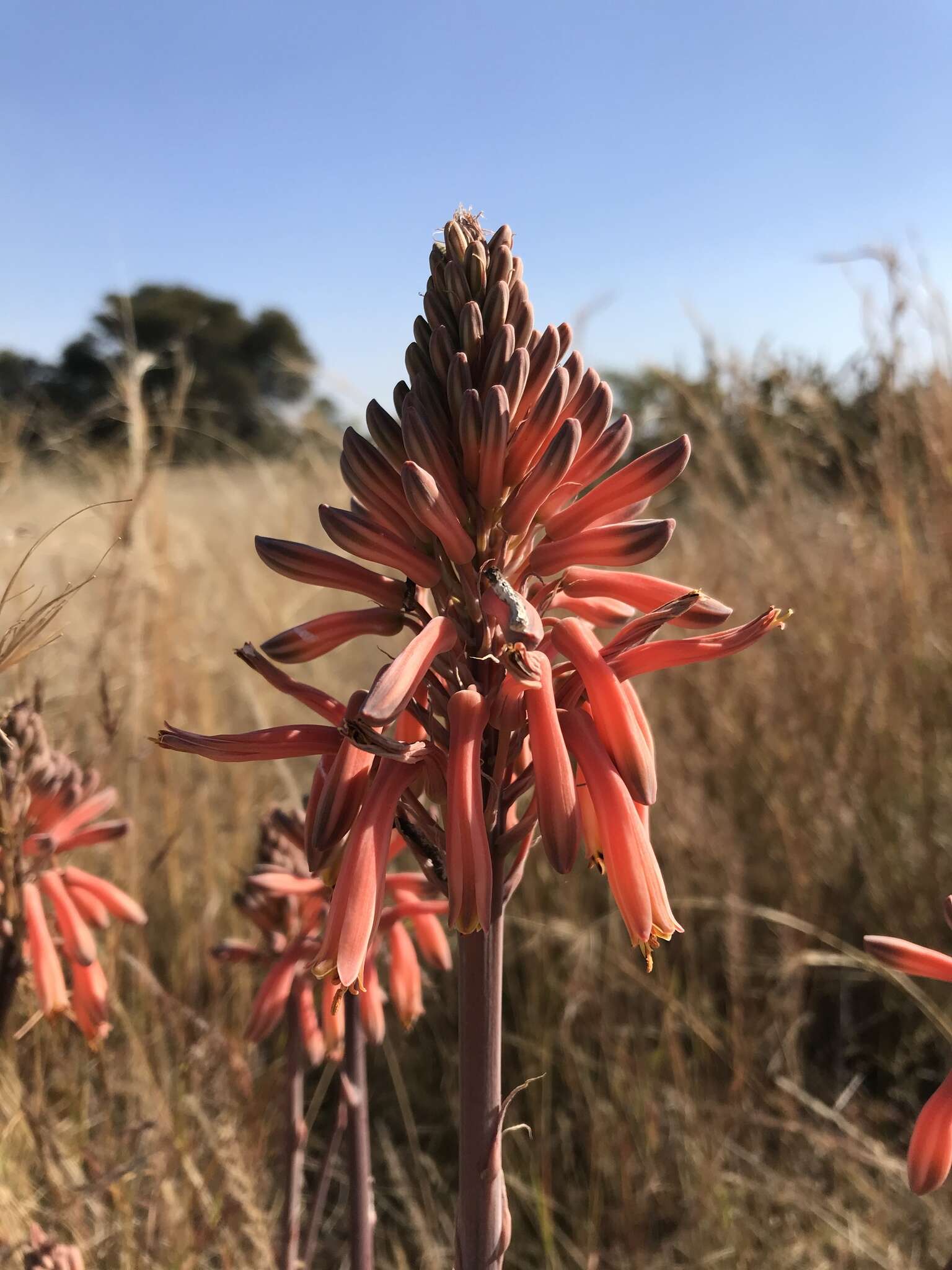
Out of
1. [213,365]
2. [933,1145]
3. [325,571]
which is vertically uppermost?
[213,365]

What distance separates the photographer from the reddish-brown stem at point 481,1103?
1.18 m

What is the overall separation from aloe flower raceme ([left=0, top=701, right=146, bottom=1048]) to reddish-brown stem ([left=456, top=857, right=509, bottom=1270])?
101 centimetres

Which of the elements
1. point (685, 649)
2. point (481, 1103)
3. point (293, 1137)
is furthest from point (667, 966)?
point (685, 649)

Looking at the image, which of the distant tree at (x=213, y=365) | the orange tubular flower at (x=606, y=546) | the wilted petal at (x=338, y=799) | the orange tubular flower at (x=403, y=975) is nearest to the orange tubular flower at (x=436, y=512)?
the orange tubular flower at (x=606, y=546)

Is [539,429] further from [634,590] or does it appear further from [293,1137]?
[293,1137]

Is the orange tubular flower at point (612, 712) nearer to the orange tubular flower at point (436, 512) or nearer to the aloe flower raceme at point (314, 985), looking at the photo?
the orange tubular flower at point (436, 512)

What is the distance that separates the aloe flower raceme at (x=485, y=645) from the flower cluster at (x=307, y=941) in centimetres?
35

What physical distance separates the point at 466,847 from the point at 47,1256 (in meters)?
1.28

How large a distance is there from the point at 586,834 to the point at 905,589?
344 centimetres

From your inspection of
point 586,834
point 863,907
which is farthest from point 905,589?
point 586,834

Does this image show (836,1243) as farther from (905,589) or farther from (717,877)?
(905,589)

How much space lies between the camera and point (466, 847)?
1.13 metres

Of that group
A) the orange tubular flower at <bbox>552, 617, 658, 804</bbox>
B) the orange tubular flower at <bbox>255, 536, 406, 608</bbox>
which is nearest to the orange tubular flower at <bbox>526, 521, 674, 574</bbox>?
the orange tubular flower at <bbox>552, 617, 658, 804</bbox>

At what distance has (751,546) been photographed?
4.71 m
